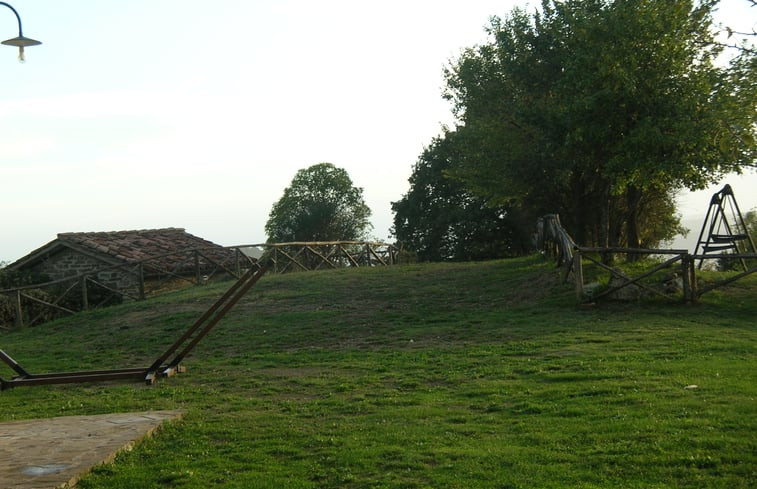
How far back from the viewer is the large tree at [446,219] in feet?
129

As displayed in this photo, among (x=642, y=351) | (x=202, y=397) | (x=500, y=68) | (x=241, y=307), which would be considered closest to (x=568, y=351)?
(x=642, y=351)

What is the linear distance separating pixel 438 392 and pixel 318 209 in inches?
1453

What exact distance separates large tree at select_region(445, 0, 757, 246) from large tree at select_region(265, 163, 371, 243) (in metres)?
20.9

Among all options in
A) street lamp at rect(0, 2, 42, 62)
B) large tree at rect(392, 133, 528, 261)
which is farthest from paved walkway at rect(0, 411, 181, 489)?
large tree at rect(392, 133, 528, 261)

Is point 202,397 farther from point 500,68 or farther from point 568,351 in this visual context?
point 500,68

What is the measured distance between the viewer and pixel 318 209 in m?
46.7

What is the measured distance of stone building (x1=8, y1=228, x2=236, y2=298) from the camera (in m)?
Answer: 28.0

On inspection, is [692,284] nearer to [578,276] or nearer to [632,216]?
[578,276]

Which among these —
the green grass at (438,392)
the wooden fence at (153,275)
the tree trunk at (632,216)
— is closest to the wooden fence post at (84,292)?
the wooden fence at (153,275)

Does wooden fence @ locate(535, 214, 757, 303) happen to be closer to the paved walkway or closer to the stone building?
the paved walkway

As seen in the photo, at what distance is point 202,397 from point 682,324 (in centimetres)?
924

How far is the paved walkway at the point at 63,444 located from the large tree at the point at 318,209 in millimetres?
37557

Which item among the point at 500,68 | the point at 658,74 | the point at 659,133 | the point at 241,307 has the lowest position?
the point at 241,307

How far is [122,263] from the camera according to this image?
28.3 m
